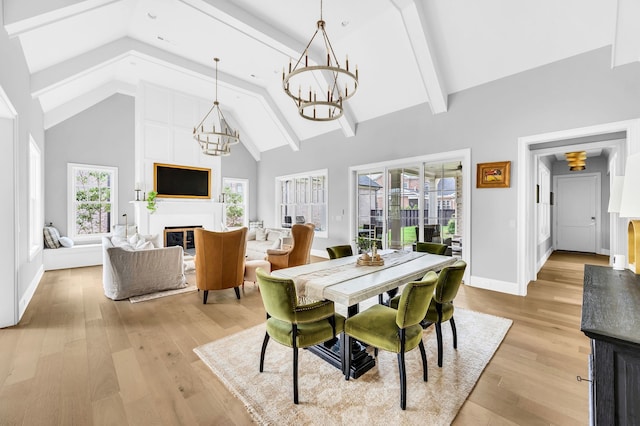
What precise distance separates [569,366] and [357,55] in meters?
4.96

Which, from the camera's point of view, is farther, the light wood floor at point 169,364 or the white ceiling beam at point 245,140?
the white ceiling beam at point 245,140

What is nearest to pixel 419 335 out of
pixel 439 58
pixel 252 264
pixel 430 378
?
pixel 430 378

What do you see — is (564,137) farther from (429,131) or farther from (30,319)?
(30,319)

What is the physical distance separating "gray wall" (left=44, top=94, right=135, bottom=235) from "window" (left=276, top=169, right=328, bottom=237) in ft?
12.9

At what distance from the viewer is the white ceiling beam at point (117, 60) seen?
3986 millimetres

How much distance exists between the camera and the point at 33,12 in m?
2.64

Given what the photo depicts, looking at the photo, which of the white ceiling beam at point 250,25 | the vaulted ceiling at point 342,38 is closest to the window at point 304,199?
Result: the vaulted ceiling at point 342,38

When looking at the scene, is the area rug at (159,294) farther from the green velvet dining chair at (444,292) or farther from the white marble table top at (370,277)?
the green velvet dining chair at (444,292)

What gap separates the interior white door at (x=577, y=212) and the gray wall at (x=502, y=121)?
5.31 meters

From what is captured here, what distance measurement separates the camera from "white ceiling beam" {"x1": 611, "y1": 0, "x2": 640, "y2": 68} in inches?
110

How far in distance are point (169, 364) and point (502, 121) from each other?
16.8 ft

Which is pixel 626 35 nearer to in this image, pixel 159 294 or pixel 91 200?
pixel 159 294

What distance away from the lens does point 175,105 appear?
22.8 feet

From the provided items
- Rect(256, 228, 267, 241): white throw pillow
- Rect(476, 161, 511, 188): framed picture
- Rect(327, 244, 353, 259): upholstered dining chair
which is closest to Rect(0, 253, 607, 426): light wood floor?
Rect(327, 244, 353, 259): upholstered dining chair
